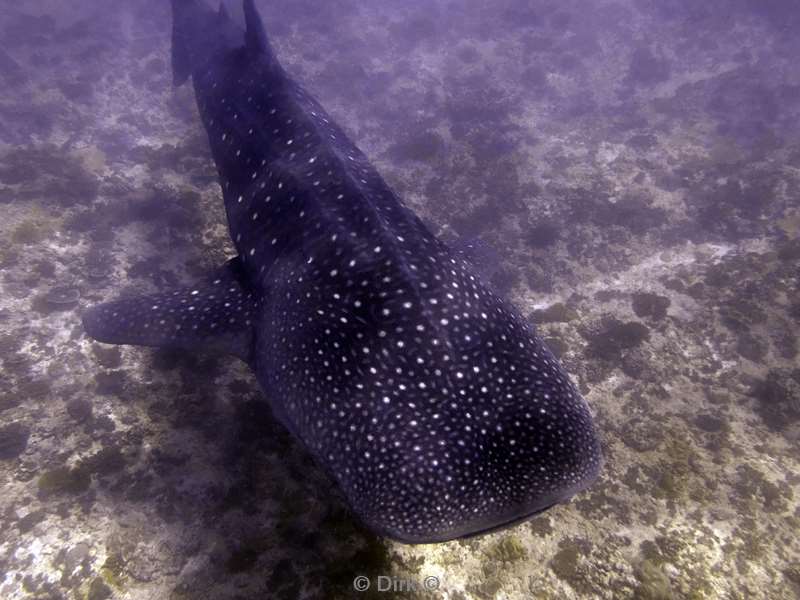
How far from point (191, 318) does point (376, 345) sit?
2938 mm

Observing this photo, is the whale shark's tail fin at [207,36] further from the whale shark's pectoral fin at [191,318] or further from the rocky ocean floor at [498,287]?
the whale shark's pectoral fin at [191,318]

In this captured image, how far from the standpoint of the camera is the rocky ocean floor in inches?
187

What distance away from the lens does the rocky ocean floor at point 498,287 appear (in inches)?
187

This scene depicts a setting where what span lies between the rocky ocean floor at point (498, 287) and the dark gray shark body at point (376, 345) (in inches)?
53.7

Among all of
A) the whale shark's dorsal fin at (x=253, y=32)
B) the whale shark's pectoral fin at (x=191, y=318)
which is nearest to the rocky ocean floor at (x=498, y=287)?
the whale shark's pectoral fin at (x=191, y=318)

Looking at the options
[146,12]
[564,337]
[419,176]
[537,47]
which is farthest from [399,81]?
[564,337]

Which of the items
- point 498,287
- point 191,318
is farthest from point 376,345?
point 498,287

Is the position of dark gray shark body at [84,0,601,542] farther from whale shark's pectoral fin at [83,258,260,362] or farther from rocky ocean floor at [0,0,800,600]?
rocky ocean floor at [0,0,800,600]

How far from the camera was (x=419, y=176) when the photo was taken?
523 inches

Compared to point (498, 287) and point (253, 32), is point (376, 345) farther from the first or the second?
point (253, 32)

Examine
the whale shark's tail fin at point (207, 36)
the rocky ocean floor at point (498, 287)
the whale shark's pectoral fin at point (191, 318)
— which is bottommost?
the rocky ocean floor at point (498, 287)

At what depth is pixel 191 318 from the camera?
18.4ft

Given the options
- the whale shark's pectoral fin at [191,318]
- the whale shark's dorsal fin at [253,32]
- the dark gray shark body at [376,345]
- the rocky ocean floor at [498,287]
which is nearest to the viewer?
the dark gray shark body at [376,345]

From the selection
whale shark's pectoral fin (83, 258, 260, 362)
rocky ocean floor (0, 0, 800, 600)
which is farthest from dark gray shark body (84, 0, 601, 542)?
rocky ocean floor (0, 0, 800, 600)
